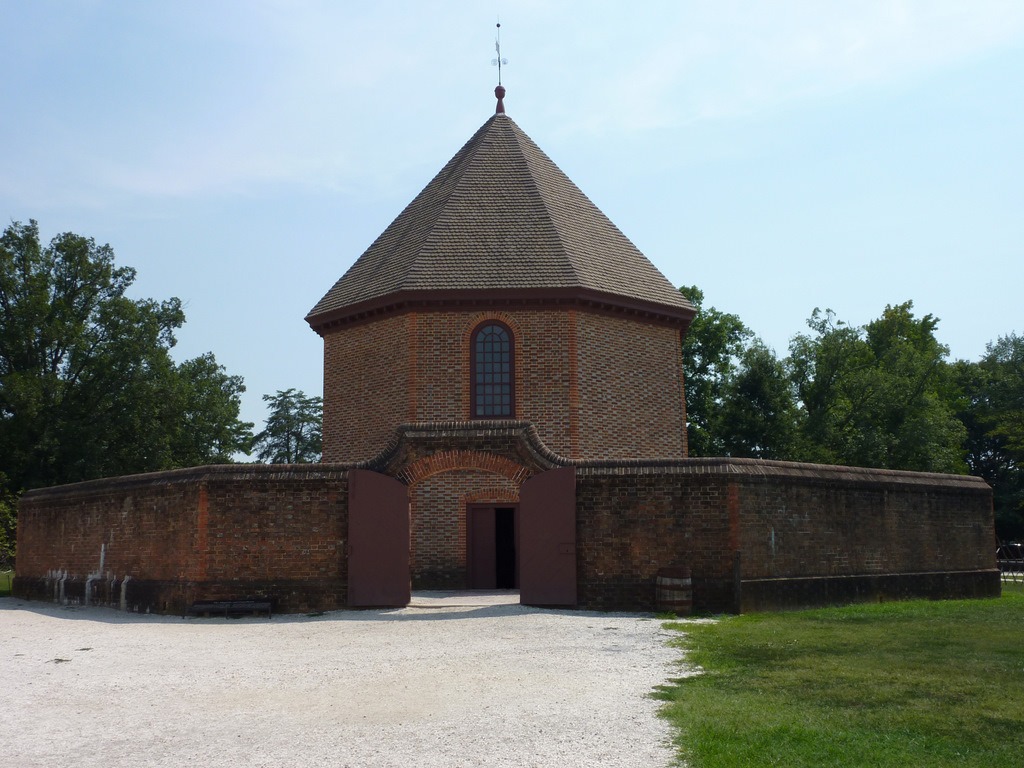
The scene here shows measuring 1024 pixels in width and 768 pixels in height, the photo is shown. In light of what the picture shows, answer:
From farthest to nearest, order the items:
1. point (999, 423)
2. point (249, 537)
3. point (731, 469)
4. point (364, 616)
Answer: point (999, 423), point (249, 537), point (731, 469), point (364, 616)

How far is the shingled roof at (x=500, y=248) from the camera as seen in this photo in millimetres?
21328

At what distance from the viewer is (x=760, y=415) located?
3484cm

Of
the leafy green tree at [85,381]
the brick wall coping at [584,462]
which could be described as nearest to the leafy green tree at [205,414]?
the leafy green tree at [85,381]

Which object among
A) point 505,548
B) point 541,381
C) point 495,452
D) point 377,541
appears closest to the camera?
point 377,541

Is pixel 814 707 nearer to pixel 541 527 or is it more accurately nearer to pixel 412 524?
pixel 541 527

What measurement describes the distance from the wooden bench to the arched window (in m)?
6.88

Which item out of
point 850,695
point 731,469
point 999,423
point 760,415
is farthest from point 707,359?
point 850,695

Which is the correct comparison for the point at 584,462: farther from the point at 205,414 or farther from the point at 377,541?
the point at 205,414

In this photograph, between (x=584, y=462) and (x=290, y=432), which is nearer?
(x=584, y=462)

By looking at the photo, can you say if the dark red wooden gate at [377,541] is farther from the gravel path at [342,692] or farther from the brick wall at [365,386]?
the brick wall at [365,386]

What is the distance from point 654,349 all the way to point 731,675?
13.5m

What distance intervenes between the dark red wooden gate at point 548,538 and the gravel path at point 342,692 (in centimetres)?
96

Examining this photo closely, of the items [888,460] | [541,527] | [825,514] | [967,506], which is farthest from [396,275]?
[888,460]

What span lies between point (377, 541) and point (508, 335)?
264 inches
